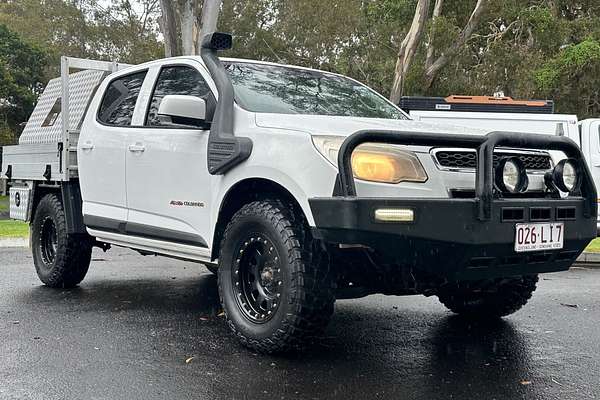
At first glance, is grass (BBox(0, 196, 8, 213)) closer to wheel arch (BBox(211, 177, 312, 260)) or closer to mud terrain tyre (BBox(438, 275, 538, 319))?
wheel arch (BBox(211, 177, 312, 260))

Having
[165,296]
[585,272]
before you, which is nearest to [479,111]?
[585,272]

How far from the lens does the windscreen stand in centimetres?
462

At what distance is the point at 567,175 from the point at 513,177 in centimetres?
49

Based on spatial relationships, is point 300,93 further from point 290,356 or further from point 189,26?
point 189,26

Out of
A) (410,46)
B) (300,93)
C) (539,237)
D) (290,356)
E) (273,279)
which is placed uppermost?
(410,46)

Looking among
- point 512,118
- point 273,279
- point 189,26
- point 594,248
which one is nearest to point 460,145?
point 273,279

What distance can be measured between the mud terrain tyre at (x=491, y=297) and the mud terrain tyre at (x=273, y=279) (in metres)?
1.09

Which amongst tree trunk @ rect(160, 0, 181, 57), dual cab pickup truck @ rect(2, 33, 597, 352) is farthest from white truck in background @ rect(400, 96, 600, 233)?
dual cab pickup truck @ rect(2, 33, 597, 352)

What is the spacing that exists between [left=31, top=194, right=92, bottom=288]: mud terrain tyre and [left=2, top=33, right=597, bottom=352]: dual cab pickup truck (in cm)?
65

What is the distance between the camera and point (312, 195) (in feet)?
12.2

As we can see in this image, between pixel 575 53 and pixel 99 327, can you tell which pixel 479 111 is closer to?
pixel 575 53

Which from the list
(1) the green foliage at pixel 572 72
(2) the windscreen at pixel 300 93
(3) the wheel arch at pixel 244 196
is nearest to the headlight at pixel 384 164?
→ (3) the wheel arch at pixel 244 196

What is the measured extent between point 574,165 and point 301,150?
1651 millimetres

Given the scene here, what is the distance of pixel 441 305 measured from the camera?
593 centimetres
